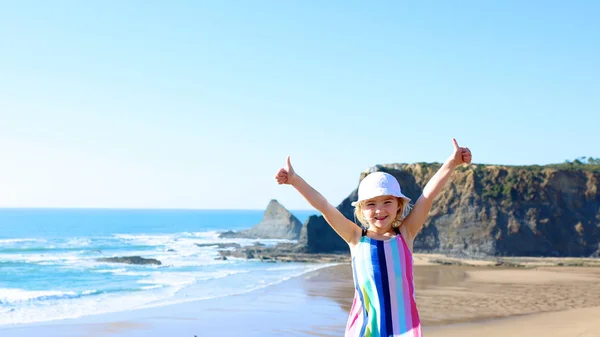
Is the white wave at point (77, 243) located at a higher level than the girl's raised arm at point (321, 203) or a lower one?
lower

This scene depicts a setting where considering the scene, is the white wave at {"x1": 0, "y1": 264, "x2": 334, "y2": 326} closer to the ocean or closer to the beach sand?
the ocean

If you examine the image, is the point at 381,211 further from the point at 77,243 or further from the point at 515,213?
the point at 77,243

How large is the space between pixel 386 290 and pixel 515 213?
36477 millimetres

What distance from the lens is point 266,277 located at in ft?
86.1

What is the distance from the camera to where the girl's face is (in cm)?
263

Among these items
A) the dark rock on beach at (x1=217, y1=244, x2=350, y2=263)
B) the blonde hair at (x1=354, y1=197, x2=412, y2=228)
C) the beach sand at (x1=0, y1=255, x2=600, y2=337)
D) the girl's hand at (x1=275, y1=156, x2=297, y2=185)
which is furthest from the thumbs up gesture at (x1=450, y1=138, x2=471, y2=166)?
the dark rock on beach at (x1=217, y1=244, x2=350, y2=263)

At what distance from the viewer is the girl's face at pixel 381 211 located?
2.63m

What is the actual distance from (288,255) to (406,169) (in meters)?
8.84

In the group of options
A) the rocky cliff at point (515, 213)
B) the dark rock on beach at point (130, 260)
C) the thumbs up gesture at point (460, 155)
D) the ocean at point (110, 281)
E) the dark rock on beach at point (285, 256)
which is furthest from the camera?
the rocky cliff at point (515, 213)

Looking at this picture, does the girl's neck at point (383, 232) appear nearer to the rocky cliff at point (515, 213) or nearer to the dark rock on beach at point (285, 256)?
the dark rock on beach at point (285, 256)

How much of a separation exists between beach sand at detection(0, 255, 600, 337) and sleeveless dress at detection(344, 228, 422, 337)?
36.6 feet

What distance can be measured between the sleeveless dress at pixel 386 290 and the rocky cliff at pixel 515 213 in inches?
1377

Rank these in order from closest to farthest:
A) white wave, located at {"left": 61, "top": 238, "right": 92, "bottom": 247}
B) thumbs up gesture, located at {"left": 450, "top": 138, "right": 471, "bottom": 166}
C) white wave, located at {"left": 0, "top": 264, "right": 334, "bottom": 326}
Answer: thumbs up gesture, located at {"left": 450, "top": 138, "right": 471, "bottom": 166} < white wave, located at {"left": 0, "top": 264, "right": 334, "bottom": 326} < white wave, located at {"left": 61, "top": 238, "right": 92, "bottom": 247}

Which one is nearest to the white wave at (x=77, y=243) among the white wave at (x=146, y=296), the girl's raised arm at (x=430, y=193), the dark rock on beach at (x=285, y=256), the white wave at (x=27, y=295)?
the dark rock on beach at (x=285, y=256)
